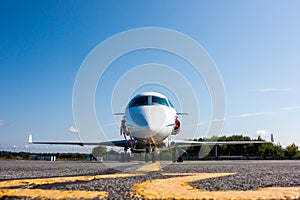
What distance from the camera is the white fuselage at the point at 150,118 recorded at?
42.2ft

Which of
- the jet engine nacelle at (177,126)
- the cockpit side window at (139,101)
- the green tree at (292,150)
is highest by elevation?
the cockpit side window at (139,101)

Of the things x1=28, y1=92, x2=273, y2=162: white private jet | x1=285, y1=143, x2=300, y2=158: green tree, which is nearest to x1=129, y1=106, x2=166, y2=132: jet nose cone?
x1=28, y1=92, x2=273, y2=162: white private jet

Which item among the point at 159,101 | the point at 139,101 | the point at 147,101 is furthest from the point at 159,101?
the point at 139,101

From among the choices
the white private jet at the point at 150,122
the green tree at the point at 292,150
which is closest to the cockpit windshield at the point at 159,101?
the white private jet at the point at 150,122

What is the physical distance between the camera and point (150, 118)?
42.7ft

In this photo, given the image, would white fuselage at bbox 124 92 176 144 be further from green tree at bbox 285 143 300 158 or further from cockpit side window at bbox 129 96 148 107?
green tree at bbox 285 143 300 158

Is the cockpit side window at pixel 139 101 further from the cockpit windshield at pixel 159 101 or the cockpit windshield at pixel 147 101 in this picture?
the cockpit windshield at pixel 159 101

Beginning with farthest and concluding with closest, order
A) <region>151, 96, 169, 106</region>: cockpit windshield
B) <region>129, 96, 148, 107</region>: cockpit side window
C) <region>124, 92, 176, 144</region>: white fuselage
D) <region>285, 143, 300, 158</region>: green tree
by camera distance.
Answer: <region>285, 143, 300, 158</region>: green tree < <region>151, 96, 169, 106</region>: cockpit windshield < <region>129, 96, 148, 107</region>: cockpit side window < <region>124, 92, 176, 144</region>: white fuselage

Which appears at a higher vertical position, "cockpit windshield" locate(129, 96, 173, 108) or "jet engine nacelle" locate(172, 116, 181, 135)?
"cockpit windshield" locate(129, 96, 173, 108)

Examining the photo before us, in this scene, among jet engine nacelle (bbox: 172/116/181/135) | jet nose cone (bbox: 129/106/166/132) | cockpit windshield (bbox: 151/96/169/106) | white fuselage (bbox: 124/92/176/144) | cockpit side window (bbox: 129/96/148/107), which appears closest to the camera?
jet nose cone (bbox: 129/106/166/132)

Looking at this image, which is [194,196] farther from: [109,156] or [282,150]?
[282,150]

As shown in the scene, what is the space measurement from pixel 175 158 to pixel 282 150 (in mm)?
70255

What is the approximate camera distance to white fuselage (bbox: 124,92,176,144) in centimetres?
1286

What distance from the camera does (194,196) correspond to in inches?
120
